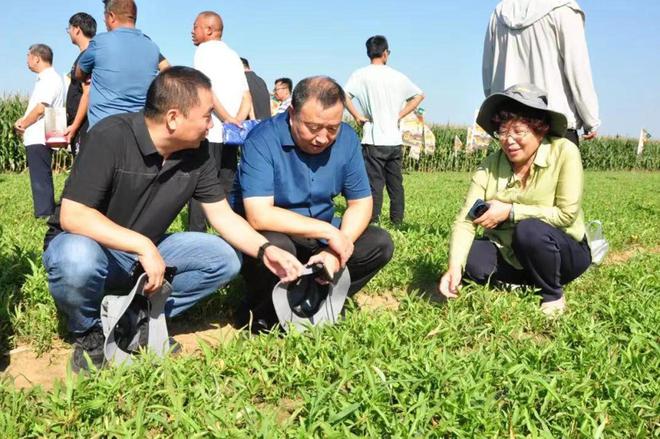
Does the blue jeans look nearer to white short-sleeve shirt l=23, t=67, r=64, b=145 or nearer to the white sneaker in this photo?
the white sneaker

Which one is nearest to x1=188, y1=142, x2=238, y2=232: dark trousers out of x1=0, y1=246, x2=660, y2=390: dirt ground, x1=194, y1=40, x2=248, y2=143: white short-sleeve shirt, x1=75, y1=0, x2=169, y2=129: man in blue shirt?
x1=194, y1=40, x2=248, y2=143: white short-sleeve shirt

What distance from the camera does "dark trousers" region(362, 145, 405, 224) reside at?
21.4 ft

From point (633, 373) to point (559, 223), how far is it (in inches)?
49.1

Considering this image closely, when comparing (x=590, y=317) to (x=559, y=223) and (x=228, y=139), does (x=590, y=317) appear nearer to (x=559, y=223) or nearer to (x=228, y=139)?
(x=559, y=223)

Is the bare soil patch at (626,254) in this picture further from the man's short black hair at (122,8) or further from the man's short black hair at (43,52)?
the man's short black hair at (43,52)

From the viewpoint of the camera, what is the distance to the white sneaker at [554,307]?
11.4 ft

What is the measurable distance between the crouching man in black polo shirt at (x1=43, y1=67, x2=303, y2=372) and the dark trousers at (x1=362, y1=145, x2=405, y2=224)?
3.55 meters

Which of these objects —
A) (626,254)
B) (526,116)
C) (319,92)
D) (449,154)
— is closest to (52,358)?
(319,92)

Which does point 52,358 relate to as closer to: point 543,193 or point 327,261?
point 327,261

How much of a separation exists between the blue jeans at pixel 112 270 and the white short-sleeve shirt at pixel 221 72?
2.30 metres

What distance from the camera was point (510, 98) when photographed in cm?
349

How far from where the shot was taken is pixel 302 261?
11.4ft

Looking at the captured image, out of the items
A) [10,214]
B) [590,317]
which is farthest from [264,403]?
[10,214]

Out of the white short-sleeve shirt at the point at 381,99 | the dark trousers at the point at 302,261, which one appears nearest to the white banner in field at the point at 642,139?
the white short-sleeve shirt at the point at 381,99
